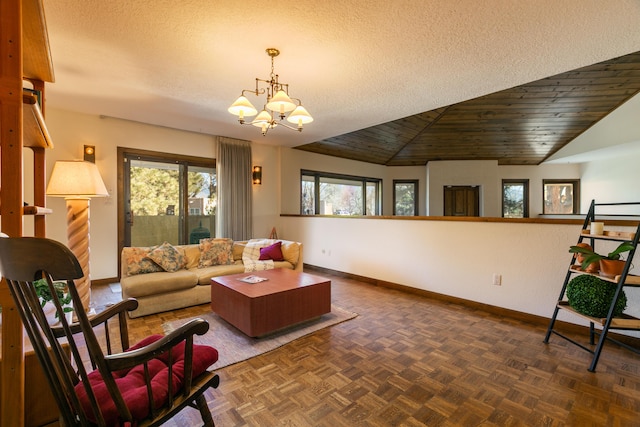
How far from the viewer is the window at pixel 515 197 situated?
7691 mm

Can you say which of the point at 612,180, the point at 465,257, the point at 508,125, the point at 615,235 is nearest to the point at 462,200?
the point at 508,125

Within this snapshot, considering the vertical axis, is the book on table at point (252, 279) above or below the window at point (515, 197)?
below

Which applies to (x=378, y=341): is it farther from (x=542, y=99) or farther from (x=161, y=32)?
(x=542, y=99)

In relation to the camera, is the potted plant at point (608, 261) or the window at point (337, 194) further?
the window at point (337, 194)

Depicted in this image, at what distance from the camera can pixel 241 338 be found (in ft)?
8.29

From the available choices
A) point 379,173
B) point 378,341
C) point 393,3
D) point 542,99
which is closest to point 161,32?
point 393,3

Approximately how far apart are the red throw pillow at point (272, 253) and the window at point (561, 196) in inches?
295

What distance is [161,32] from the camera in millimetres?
2176

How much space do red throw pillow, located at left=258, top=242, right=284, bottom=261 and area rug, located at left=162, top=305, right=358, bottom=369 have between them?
1.16 metres

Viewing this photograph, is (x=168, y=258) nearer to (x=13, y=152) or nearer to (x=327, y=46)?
(x=13, y=152)

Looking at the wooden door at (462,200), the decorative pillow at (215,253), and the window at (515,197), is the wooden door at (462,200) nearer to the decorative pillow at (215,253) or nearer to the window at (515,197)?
the window at (515,197)

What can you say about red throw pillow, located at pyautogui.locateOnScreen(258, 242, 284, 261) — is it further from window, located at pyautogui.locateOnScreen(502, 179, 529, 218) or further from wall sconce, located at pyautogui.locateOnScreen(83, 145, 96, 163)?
window, located at pyautogui.locateOnScreen(502, 179, 529, 218)

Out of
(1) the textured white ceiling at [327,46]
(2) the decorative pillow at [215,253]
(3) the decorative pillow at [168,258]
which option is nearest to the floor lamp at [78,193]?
(3) the decorative pillow at [168,258]

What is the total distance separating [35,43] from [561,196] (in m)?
9.89
